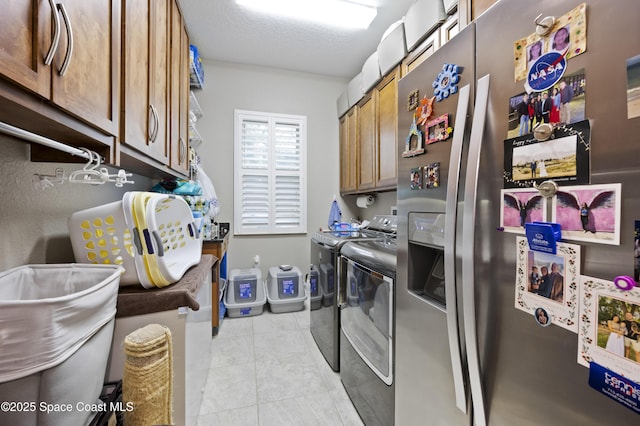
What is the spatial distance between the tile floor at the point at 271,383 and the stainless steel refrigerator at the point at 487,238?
0.67 meters

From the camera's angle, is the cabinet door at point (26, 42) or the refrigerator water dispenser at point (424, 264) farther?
the refrigerator water dispenser at point (424, 264)

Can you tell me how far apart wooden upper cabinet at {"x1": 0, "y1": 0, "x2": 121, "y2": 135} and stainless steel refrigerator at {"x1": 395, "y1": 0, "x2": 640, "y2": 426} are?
107 centimetres

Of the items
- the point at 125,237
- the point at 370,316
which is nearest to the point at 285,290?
the point at 370,316

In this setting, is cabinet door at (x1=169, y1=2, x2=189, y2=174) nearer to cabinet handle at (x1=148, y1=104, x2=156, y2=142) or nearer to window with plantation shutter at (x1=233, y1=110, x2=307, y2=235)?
cabinet handle at (x1=148, y1=104, x2=156, y2=142)

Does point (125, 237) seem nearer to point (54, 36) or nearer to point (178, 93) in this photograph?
point (54, 36)

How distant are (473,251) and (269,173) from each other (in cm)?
283

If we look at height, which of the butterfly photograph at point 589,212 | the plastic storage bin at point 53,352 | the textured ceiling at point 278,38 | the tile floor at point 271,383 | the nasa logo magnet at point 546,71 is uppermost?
the textured ceiling at point 278,38

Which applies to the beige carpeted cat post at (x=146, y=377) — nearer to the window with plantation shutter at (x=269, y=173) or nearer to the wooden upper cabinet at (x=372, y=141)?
the wooden upper cabinet at (x=372, y=141)

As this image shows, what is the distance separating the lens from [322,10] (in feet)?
7.32

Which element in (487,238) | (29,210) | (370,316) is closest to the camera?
(487,238)

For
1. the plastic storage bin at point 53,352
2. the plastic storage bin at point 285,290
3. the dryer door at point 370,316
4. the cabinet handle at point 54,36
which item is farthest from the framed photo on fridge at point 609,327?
the plastic storage bin at point 285,290

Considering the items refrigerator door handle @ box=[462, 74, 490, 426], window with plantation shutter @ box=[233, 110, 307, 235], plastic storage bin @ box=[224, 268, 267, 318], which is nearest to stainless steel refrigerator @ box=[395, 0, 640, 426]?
refrigerator door handle @ box=[462, 74, 490, 426]

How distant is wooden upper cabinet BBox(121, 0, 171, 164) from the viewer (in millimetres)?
1040

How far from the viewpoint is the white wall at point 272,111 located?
314 centimetres
